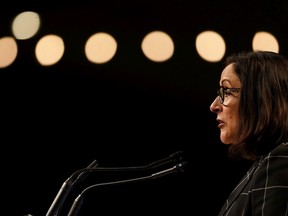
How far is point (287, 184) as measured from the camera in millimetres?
1085

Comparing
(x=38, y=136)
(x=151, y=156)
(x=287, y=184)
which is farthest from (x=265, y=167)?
(x=38, y=136)

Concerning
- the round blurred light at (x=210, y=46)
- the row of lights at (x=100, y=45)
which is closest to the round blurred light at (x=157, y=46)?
the row of lights at (x=100, y=45)

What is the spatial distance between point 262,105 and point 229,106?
108 mm

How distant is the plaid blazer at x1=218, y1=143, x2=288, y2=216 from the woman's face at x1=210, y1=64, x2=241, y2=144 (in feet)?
0.44

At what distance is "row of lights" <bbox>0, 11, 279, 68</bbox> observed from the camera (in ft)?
7.47

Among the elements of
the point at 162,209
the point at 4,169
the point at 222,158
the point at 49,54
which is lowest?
the point at 162,209

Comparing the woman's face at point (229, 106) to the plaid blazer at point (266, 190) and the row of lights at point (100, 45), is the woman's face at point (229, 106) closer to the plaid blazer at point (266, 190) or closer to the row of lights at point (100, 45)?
the plaid blazer at point (266, 190)

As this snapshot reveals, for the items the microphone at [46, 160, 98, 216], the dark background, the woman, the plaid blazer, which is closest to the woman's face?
the woman

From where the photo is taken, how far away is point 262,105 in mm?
1264

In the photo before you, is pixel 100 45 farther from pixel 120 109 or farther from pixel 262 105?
pixel 262 105

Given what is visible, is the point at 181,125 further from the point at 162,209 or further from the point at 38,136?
the point at 38,136

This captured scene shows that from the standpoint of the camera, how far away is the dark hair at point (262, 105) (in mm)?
1249

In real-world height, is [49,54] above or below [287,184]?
above

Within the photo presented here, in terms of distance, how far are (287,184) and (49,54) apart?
58.4 inches
